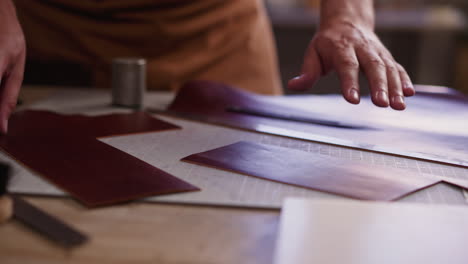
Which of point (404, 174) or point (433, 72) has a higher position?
point (404, 174)

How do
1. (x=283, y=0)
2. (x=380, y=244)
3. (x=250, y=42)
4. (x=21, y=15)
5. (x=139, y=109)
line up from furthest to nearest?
(x=283, y=0) < (x=250, y=42) < (x=21, y=15) < (x=139, y=109) < (x=380, y=244)

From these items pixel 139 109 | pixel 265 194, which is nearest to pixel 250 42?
pixel 139 109

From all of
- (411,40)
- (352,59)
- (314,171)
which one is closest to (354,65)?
(352,59)

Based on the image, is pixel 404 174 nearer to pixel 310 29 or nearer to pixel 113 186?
pixel 113 186

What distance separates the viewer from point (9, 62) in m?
0.85

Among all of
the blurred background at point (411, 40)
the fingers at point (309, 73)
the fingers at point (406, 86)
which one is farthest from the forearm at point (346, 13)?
the blurred background at point (411, 40)

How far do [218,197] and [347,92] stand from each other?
378 millimetres

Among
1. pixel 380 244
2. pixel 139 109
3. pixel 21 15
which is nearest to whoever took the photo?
pixel 380 244

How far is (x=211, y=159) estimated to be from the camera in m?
0.72

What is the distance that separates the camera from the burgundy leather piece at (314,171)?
24.4 inches

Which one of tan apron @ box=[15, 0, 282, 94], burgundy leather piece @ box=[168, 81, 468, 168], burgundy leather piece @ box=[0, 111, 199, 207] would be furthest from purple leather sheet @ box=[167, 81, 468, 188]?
tan apron @ box=[15, 0, 282, 94]

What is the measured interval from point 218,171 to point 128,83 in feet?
1.81

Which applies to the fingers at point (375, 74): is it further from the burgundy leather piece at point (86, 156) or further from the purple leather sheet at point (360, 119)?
the burgundy leather piece at point (86, 156)

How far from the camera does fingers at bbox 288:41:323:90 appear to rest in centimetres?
94
